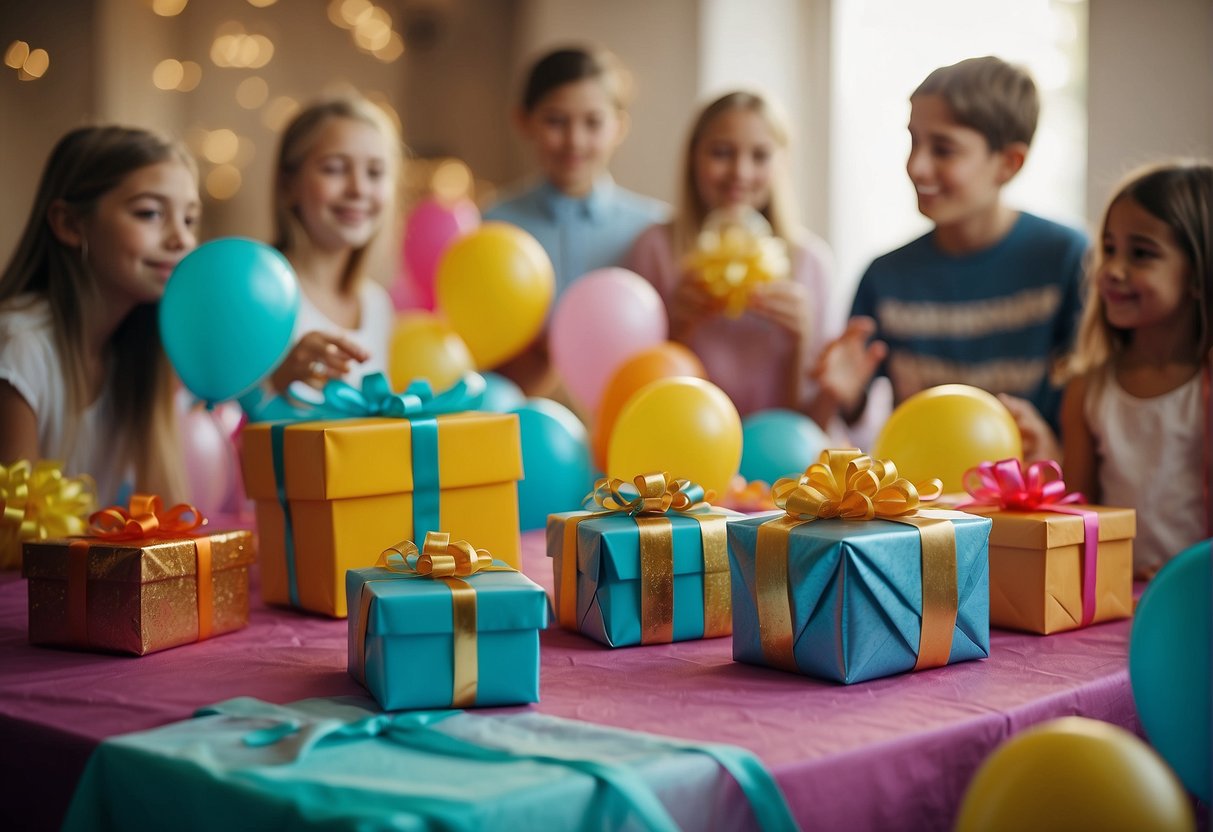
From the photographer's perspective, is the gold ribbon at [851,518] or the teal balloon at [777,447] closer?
the gold ribbon at [851,518]

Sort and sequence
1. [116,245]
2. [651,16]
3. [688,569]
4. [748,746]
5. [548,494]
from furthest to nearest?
[651,16] < [548,494] < [116,245] < [688,569] < [748,746]

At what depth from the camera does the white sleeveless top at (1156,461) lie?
1.72 m

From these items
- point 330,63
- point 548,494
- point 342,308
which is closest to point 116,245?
point 342,308

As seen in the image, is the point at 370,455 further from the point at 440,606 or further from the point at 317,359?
the point at 317,359

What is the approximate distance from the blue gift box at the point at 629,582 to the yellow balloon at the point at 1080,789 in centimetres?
58

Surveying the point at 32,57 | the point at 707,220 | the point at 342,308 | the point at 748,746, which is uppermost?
the point at 32,57

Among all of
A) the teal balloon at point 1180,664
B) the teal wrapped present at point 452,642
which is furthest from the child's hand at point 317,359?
the teal balloon at point 1180,664

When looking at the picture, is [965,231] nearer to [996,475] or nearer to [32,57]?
[996,475]

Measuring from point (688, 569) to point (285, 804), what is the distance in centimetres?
63

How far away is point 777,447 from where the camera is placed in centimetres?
223

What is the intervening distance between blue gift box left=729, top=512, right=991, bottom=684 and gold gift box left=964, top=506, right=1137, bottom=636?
16 centimetres

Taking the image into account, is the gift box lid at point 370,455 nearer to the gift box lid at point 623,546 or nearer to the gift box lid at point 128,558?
the gift box lid at point 128,558

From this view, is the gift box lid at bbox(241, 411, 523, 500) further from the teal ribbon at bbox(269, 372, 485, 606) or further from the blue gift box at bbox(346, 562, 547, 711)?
the blue gift box at bbox(346, 562, 547, 711)

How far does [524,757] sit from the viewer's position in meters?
0.98
